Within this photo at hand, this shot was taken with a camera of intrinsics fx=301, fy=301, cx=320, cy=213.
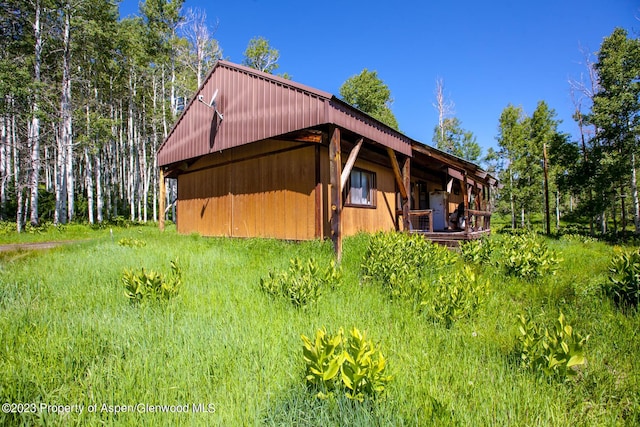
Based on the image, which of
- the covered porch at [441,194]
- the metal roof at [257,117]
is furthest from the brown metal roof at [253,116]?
the covered porch at [441,194]

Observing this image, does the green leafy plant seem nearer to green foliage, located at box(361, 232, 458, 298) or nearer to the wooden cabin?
green foliage, located at box(361, 232, 458, 298)

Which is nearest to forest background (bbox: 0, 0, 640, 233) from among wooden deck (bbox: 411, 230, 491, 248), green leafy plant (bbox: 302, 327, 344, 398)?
wooden deck (bbox: 411, 230, 491, 248)

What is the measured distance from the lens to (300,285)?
4129 mm

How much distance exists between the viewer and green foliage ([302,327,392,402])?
2092mm

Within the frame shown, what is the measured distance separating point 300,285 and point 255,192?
6376 mm

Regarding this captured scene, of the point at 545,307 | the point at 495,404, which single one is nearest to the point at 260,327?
the point at 495,404

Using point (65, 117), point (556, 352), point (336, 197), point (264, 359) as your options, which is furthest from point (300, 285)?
point (65, 117)

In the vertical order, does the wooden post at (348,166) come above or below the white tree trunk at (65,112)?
below

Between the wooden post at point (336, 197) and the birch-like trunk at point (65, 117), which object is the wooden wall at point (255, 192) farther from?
the birch-like trunk at point (65, 117)

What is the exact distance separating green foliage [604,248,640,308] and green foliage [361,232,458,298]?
2.39 m

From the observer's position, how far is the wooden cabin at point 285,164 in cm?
772

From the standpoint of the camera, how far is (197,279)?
5289 millimetres

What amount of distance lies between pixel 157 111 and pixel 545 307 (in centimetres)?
2777

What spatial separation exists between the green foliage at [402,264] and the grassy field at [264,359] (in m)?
0.28
